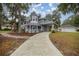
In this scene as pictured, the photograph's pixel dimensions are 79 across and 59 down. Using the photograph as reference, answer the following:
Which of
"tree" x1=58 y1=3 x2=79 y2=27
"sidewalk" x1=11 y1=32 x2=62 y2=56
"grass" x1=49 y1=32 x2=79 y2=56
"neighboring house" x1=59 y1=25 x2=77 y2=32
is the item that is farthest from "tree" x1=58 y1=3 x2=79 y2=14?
"sidewalk" x1=11 y1=32 x2=62 y2=56

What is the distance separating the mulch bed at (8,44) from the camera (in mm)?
2936

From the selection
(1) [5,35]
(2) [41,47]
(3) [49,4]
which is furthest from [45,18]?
(1) [5,35]

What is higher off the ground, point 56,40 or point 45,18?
point 45,18

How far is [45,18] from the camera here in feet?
9.92

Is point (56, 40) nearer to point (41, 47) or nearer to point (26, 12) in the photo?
point (41, 47)

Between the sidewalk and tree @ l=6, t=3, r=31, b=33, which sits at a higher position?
tree @ l=6, t=3, r=31, b=33

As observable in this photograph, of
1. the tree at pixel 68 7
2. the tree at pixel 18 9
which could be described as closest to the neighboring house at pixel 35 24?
the tree at pixel 18 9

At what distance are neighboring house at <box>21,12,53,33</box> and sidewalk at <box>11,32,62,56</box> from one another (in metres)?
0.11

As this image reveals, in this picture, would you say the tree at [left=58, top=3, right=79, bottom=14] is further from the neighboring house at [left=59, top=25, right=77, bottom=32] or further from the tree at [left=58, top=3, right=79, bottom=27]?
the neighboring house at [left=59, top=25, right=77, bottom=32]

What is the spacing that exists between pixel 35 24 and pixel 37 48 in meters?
0.33

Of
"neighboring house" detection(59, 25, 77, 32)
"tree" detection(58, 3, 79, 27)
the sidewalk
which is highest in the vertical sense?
"tree" detection(58, 3, 79, 27)

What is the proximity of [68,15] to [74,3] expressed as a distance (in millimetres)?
179

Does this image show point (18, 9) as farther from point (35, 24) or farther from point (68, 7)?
point (68, 7)

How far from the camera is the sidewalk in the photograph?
9.61ft
